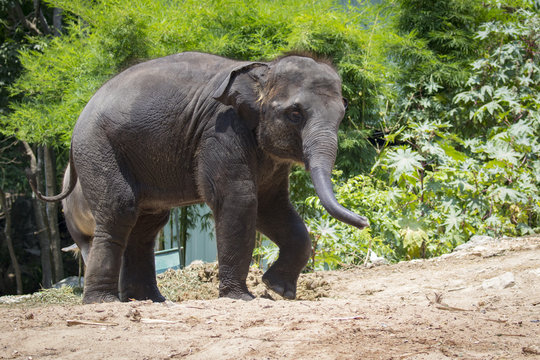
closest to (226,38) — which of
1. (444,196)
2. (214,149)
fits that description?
(444,196)

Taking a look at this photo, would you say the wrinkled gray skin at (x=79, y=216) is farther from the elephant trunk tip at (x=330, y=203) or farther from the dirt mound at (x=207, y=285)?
the elephant trunk tip at (x=330, y=203)

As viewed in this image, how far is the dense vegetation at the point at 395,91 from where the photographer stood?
323 inches

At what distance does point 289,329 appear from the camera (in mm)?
3449

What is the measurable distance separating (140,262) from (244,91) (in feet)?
6.46

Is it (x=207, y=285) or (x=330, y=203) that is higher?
(x=330, y=203)

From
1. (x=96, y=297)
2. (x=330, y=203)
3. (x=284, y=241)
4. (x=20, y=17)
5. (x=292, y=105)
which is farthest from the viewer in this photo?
(x=20, y=17)

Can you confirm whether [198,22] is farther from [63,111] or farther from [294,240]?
[294,240]

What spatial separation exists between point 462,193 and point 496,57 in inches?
134

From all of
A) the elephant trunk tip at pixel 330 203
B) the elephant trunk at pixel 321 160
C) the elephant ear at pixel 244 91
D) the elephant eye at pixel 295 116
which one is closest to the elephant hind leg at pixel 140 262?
the elephant ear at pixel 244 91

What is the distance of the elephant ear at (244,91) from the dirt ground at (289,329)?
142 cm

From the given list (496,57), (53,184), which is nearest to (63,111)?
(53,184)

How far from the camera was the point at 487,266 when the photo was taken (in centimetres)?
619

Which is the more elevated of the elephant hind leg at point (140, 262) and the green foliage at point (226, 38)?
the green foliage at point (226, 38)

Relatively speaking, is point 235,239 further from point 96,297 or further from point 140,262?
point 140,262
